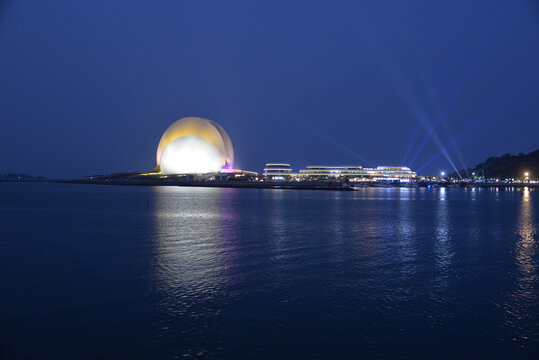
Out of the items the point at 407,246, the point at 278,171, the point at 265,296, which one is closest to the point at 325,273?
the point at 265,296

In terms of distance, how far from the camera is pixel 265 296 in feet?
26.7

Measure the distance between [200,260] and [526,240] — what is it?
12.6m

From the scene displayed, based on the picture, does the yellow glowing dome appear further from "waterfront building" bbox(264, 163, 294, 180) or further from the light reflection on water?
the light reflection on water

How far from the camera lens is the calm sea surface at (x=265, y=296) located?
5988 mm

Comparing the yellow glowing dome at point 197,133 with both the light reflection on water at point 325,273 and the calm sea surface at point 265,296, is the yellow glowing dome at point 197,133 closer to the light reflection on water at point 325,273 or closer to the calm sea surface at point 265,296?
the light reflection on water at point 325,273

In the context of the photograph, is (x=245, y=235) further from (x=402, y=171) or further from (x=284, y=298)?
(x=402, y=171)

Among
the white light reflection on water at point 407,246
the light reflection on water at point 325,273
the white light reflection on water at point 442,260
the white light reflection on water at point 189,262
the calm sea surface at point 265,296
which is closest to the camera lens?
the calm sea surface at point 265,296

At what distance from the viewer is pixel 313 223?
20.2m

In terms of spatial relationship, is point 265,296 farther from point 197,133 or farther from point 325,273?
point 197,133

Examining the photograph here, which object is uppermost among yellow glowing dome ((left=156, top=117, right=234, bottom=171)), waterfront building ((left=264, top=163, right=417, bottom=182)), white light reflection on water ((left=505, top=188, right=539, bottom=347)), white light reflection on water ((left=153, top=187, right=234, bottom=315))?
yellow glowing dome ((left=156, top=117, right=234, bottom=171))

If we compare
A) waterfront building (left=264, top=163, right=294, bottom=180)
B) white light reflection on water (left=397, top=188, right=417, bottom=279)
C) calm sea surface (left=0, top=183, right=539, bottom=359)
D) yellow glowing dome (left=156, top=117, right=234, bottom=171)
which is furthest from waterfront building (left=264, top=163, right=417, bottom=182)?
calm sea surface (left=0, top=183, right=539, bottom=359)

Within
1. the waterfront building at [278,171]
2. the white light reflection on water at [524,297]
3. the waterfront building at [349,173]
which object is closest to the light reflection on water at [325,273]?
the white light reflection on water at [524,297]

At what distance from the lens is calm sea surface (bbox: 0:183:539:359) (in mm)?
5988

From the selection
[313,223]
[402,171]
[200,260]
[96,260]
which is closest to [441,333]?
[200,260]
